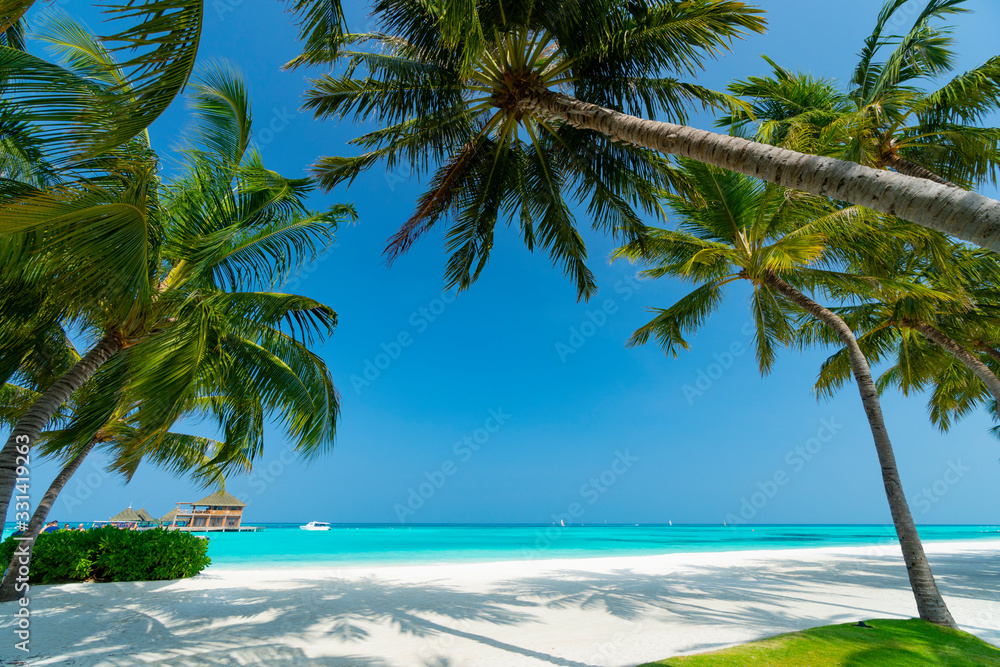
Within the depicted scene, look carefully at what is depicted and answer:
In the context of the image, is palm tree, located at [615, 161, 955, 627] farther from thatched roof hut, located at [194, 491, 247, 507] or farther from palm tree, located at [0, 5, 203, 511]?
thatched roof hut, located at [194, 491, 247, 507]

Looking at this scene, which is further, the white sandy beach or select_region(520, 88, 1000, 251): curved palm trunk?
the white sandy beach

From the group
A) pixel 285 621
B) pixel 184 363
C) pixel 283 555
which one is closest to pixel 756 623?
pixel 285 621

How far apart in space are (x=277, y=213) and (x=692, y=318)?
Answer: 7.78 meters

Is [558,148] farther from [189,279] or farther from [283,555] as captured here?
[283,555]

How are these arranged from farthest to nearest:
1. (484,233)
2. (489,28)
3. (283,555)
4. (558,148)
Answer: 1. (283,555)
2. (484,233)
3. (558,148)
4. (489,28)

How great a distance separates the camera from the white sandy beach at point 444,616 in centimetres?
486

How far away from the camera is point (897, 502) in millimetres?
6344

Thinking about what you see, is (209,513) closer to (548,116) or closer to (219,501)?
(219,501)

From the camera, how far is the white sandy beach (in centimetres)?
486

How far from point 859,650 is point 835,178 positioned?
4714 mm

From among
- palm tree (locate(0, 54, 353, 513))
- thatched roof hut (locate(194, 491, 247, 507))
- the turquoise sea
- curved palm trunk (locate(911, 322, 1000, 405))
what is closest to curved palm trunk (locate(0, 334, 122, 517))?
palm tree (locate(0, 54, 353, 513))

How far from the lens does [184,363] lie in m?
4.66

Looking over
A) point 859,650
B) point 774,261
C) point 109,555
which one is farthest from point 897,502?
point 109,555

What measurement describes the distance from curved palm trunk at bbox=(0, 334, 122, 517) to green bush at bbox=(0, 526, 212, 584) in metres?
6.06
